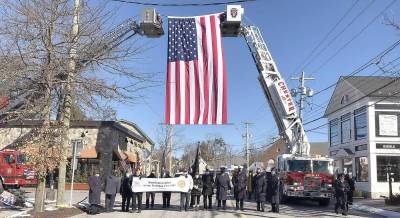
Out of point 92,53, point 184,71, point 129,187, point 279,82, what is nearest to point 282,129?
point 279,82

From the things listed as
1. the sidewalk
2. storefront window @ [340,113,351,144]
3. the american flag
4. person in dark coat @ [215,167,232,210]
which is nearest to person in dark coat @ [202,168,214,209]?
person in dark coat @ [215,167,232,210]

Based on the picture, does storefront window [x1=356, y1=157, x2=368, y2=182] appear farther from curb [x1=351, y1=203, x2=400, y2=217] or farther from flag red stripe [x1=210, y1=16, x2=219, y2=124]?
flag red stripe [x1=210, y1=16, x2=219, y2=124]

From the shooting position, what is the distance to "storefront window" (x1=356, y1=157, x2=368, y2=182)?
3711 centimetres

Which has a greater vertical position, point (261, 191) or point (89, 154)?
point (89, 154)

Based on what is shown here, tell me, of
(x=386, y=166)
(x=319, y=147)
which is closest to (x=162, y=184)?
(x=386, y=166)

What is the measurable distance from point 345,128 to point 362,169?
497 centimetres

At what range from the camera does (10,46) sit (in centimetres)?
1680

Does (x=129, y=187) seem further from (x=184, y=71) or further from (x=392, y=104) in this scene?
(x=392, y=104)

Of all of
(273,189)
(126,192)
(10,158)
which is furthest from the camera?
(10,158)

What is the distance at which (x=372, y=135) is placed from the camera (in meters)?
36.2

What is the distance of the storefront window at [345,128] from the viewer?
41.0 m

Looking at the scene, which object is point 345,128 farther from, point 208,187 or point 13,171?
point 13,171

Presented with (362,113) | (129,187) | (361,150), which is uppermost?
(362,113)

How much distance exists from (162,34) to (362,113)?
18776 millimetres
